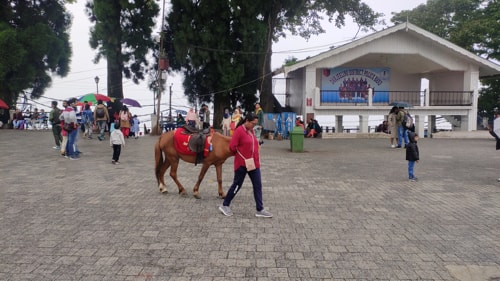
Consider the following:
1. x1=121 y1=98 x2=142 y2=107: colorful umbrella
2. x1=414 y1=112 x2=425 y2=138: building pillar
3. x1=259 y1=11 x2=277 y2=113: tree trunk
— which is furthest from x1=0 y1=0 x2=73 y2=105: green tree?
x1=414 y1=112 x2=425 y2=138: building pillar

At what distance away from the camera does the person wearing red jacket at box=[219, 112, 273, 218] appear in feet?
21.7

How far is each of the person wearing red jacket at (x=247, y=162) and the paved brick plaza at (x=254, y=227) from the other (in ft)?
0.73

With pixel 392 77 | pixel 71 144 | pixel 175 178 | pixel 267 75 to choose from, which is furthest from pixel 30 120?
pixel 175 178

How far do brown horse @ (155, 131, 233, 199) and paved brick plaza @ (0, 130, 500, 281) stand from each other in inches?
11.6

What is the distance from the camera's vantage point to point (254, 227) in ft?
20.1

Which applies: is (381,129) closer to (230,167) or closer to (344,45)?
(344,45)

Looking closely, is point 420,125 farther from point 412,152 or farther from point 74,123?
point 74,123

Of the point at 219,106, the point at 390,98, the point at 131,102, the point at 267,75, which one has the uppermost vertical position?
the point at 267,75

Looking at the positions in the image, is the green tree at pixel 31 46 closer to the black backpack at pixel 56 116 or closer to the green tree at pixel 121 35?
the green tree at pixel 121 35

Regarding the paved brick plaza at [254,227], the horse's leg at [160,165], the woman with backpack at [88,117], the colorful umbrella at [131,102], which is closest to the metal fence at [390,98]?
the colorful umbrella at [131,102]

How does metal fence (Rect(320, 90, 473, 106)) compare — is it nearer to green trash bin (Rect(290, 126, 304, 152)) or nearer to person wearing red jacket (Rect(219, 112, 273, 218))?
green trash bin (Rect(290, 126, 304, 152))

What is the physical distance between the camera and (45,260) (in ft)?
15.6

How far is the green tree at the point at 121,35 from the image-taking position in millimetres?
25469

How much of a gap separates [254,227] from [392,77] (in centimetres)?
2286
